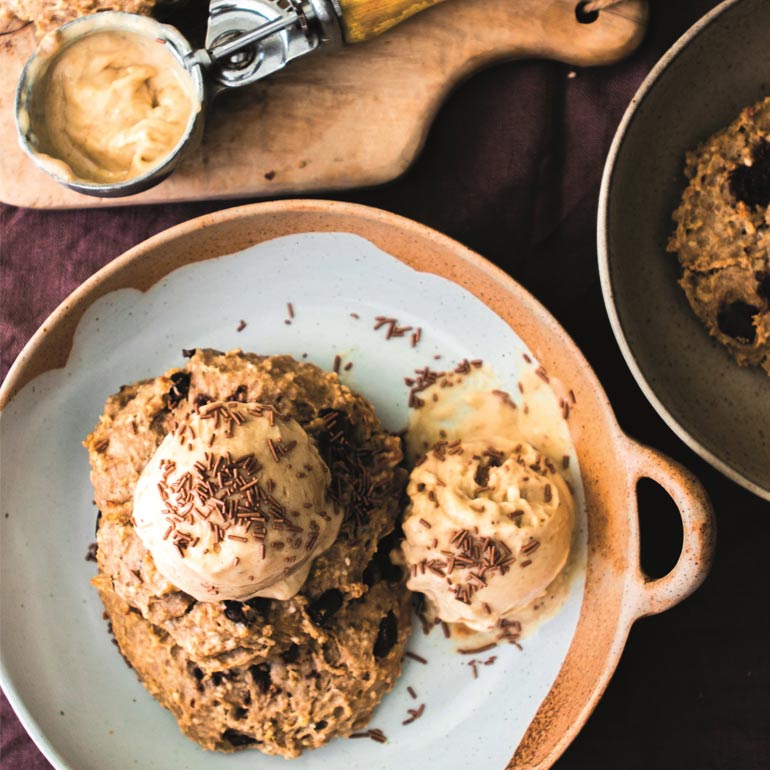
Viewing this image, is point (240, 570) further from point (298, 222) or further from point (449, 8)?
point (449, 8)

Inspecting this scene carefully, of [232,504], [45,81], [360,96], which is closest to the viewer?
[232,504]

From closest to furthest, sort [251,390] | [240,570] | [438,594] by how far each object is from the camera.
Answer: [240,570] < [251,390] < [438,594]

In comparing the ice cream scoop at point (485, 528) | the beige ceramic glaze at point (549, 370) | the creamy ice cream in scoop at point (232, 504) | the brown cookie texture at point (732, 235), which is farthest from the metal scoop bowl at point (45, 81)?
the brown cookie texture at point (732, 235)

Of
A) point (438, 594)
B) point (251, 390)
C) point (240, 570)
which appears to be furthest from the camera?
point (438, 594)

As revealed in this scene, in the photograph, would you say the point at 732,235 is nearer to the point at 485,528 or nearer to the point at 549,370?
the point at 549,370

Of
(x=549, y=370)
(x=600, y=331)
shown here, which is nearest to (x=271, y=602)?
(x=549, y=370)

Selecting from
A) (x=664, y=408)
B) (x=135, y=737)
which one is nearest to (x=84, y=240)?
(x=135, y=737)

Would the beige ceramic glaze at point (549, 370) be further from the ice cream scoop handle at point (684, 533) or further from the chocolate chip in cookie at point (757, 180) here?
the chocolate chip in cookie at point (757, 180)
